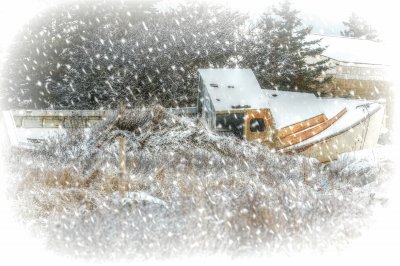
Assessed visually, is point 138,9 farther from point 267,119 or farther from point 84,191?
point 84,191

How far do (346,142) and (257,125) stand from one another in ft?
10.9

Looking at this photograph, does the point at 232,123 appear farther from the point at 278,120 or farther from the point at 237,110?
the point at 278,120

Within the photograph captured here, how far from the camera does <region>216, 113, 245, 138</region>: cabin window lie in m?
14.3

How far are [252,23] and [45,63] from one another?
11.3 m

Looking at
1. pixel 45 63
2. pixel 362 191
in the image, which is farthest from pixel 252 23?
pixel 362 191

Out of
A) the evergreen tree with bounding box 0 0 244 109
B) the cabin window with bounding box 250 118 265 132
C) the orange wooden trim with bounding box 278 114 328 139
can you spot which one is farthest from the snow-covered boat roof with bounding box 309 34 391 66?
the cabin window with bounding box 250 118 265 132

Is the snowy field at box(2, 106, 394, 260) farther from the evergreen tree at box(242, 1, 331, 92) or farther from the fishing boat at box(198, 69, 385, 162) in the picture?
the evergreen tree at box(242, 1, 331, 92)

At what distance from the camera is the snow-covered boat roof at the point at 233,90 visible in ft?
47.9

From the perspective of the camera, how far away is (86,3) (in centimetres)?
2333

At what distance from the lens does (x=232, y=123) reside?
14.4 meters

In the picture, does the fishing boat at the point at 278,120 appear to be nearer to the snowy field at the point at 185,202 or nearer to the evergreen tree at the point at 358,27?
the snowy field at the point at 185,202

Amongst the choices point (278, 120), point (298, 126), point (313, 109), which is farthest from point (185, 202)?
point (313, 109)

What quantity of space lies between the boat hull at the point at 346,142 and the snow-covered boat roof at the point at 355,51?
8582 millimetres

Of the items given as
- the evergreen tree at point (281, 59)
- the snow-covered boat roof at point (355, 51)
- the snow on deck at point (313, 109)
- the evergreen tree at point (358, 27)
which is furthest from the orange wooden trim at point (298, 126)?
the evergreen tree at point (358, 27)
